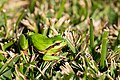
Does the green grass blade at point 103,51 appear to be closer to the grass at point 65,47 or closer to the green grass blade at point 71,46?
the grass at point 65,47

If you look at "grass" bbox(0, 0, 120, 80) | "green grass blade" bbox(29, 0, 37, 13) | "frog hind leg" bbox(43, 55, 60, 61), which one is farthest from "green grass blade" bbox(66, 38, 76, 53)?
"green grass blade" bbox(29, 0, 37, 13)

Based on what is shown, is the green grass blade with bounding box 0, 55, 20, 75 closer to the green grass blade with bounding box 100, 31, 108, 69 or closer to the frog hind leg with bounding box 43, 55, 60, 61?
the frog hind leg with bounding box 43, 55, 60, 61

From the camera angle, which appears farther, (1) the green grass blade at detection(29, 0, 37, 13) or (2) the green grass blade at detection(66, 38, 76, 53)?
(1) the green grass blade at detection(29, 0, 37, 13)

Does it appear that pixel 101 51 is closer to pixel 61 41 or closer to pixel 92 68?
pixel 92 68

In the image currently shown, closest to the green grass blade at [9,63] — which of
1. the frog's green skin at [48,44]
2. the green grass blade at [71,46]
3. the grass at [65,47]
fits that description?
the grass at [65,47]

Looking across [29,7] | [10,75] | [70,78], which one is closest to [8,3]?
[29,7]

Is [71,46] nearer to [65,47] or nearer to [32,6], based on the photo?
[65,47]
